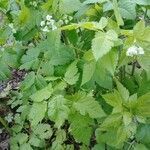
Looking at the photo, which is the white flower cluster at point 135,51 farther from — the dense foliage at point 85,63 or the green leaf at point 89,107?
the green leaf at point 89,107

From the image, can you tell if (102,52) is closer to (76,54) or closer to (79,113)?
(76,54)

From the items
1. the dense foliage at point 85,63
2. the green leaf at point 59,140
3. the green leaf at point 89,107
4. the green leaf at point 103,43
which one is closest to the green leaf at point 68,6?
the dense foliage at point 85,63

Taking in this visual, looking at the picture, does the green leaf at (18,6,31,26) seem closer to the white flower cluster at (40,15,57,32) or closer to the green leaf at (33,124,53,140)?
the white flower cluster at (40,15,57,32)

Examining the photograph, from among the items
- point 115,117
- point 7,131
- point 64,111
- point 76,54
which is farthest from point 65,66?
point 7,131

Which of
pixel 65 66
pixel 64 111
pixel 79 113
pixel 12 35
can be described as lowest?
pixel 79 113

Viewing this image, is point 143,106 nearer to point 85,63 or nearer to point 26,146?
point 85,63

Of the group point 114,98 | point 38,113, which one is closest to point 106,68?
point 114,98

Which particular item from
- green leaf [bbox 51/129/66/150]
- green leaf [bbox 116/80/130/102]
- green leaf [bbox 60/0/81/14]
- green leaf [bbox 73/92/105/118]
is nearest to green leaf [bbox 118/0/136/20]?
green leaf [bbox 60/0/81/14]
